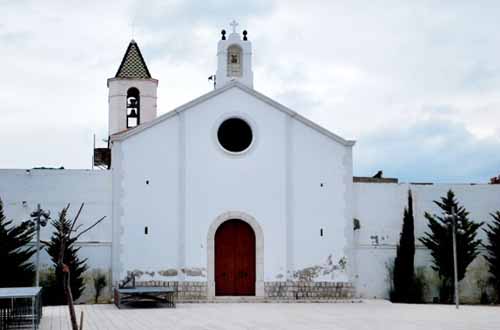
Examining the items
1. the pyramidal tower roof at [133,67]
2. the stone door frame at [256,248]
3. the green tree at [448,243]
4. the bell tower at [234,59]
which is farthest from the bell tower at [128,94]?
the green tree at [448,243]

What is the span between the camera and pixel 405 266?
28891mm

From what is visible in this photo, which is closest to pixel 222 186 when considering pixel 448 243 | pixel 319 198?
pixel 319 198

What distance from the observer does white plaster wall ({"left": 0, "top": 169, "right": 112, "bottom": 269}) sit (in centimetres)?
2734

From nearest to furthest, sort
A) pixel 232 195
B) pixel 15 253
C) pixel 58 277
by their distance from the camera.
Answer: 1. pixel 15 253
2. pixel 58 277
3. pixel 232 195

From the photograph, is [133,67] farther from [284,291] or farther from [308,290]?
[308,290]

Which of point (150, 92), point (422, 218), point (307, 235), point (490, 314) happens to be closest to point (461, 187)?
point (422, 218)

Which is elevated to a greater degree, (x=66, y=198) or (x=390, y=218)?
(x=66, y=198)

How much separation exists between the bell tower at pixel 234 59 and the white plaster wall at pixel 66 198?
5.71 metres

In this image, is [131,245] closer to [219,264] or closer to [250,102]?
[219,264]

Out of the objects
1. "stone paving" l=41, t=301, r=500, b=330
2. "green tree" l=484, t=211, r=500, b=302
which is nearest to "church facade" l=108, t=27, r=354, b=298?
"stone paving" l=41, t=301, r=500, b=330

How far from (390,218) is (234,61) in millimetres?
8015

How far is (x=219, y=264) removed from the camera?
28.2m

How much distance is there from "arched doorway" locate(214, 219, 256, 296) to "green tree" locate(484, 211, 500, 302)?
8.54 meters

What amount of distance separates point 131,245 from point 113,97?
1002 centimetres
